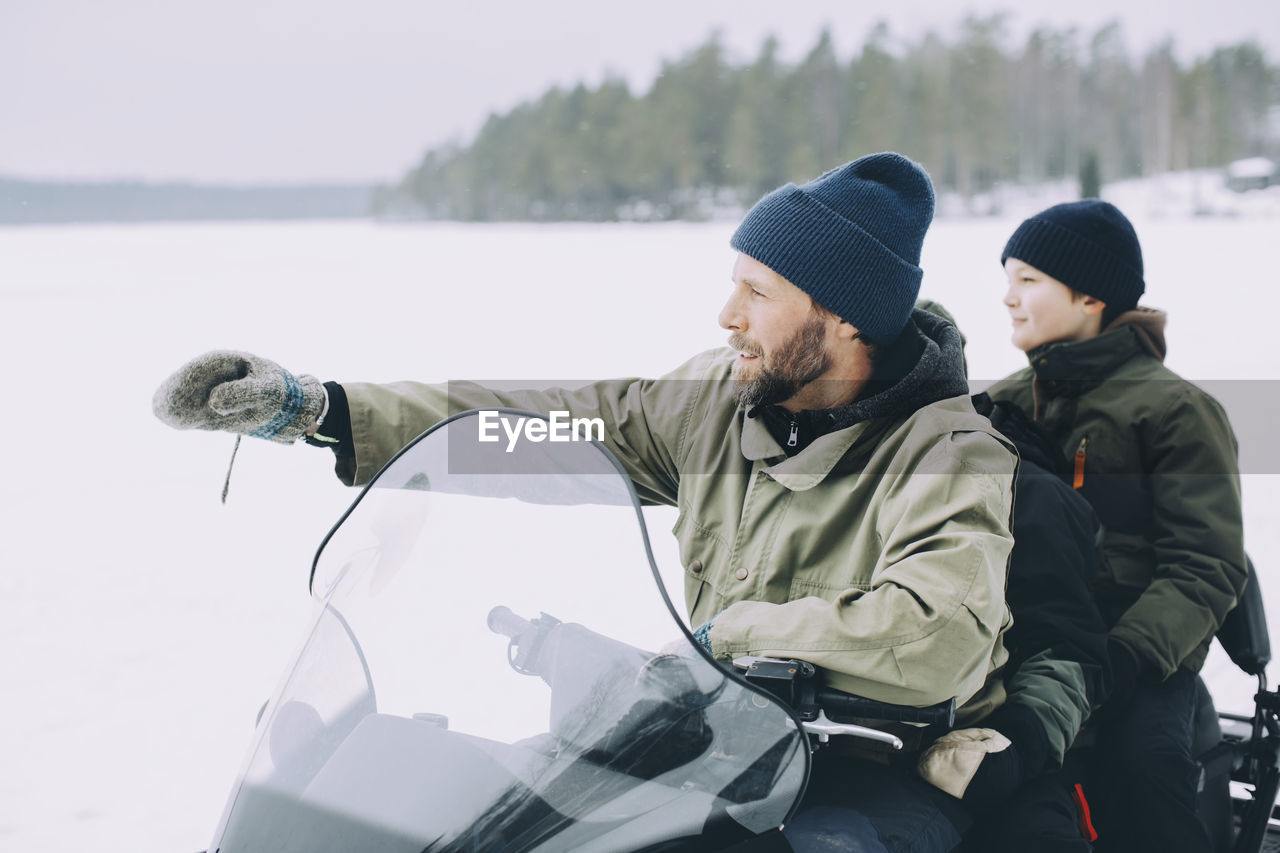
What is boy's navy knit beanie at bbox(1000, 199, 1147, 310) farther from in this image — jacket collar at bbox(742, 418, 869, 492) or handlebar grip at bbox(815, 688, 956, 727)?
handlebar grip at bbox(815, 688, 956, 727)

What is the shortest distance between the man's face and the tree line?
54.9 ft

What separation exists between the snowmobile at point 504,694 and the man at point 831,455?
17cm

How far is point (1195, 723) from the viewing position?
6.48 feet

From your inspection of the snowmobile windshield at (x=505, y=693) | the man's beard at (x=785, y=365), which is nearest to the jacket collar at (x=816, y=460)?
the man's beard at (x=785, y=365)

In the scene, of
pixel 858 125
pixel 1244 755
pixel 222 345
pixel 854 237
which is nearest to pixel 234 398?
pixel 854 237

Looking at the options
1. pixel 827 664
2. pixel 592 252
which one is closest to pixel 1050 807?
pixel 827 664

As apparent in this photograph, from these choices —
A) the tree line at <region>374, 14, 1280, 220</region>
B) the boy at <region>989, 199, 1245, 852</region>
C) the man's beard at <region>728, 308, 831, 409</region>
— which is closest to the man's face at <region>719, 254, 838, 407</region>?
the man's beard at <region>728, 308, 831, 409</region>

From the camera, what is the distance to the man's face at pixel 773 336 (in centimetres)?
157

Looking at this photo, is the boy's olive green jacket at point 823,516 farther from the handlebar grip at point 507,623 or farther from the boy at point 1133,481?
the boy at point 1133,481

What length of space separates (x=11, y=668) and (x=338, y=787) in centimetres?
284

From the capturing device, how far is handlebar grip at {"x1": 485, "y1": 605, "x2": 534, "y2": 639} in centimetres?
93

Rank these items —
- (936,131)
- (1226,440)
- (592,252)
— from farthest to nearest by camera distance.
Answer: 1. (936,131)
2. (592,252)
3. (1226,440)

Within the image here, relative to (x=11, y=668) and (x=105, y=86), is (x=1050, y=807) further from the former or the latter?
(x=105, y=86)

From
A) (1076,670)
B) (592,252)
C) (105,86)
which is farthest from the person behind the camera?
(105,86)
